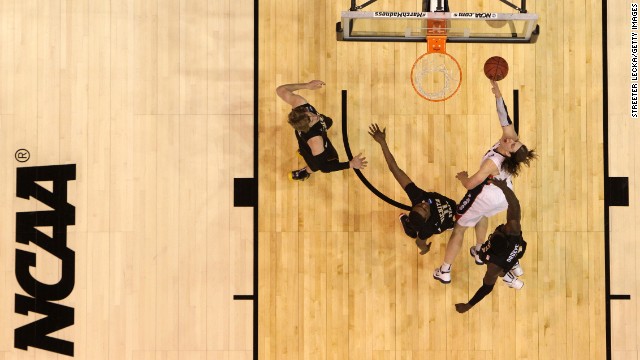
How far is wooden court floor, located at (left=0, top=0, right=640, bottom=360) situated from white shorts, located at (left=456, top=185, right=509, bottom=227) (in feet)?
1.85

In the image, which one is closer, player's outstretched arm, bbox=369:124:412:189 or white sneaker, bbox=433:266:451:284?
player's outstretched arm, bbox=369:124:412:189

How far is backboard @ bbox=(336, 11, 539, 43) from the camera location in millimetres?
6195

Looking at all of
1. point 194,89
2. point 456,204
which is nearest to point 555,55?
point 456,204

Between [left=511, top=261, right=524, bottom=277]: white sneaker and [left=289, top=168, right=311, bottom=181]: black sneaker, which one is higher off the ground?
[left=289, top=168, right=311, bottom=181]: black sneaker

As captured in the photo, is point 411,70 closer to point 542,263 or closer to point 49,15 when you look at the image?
point 542,263

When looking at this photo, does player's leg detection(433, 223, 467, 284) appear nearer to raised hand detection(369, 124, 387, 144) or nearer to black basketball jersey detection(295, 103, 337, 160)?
raised hand detection(369, 124, 387, 144)

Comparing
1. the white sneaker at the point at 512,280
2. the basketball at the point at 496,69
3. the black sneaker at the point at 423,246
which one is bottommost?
the white sneaker at the point at 512,280

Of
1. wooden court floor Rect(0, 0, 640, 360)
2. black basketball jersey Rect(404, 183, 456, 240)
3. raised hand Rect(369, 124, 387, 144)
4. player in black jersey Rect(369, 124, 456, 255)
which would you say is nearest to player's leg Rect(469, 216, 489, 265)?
wooden court floor Rect(0, 0, 640, 360)

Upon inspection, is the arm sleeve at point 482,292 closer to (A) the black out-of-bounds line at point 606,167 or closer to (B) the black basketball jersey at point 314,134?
(A) the black out-of-bounds line at point 606,167

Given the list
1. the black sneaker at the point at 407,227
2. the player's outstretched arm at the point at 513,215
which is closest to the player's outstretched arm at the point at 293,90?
the black sneaker at the point at 407,227

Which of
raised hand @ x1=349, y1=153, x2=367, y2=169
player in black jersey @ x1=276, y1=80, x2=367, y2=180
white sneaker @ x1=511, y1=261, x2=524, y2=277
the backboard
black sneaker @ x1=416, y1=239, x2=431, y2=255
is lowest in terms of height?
white sneaker @ x1=511, y1=261, x2=524, y2=277

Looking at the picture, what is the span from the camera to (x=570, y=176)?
23.9 feet

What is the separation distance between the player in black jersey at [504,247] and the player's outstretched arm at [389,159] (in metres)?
1.08

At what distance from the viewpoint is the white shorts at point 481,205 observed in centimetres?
651
